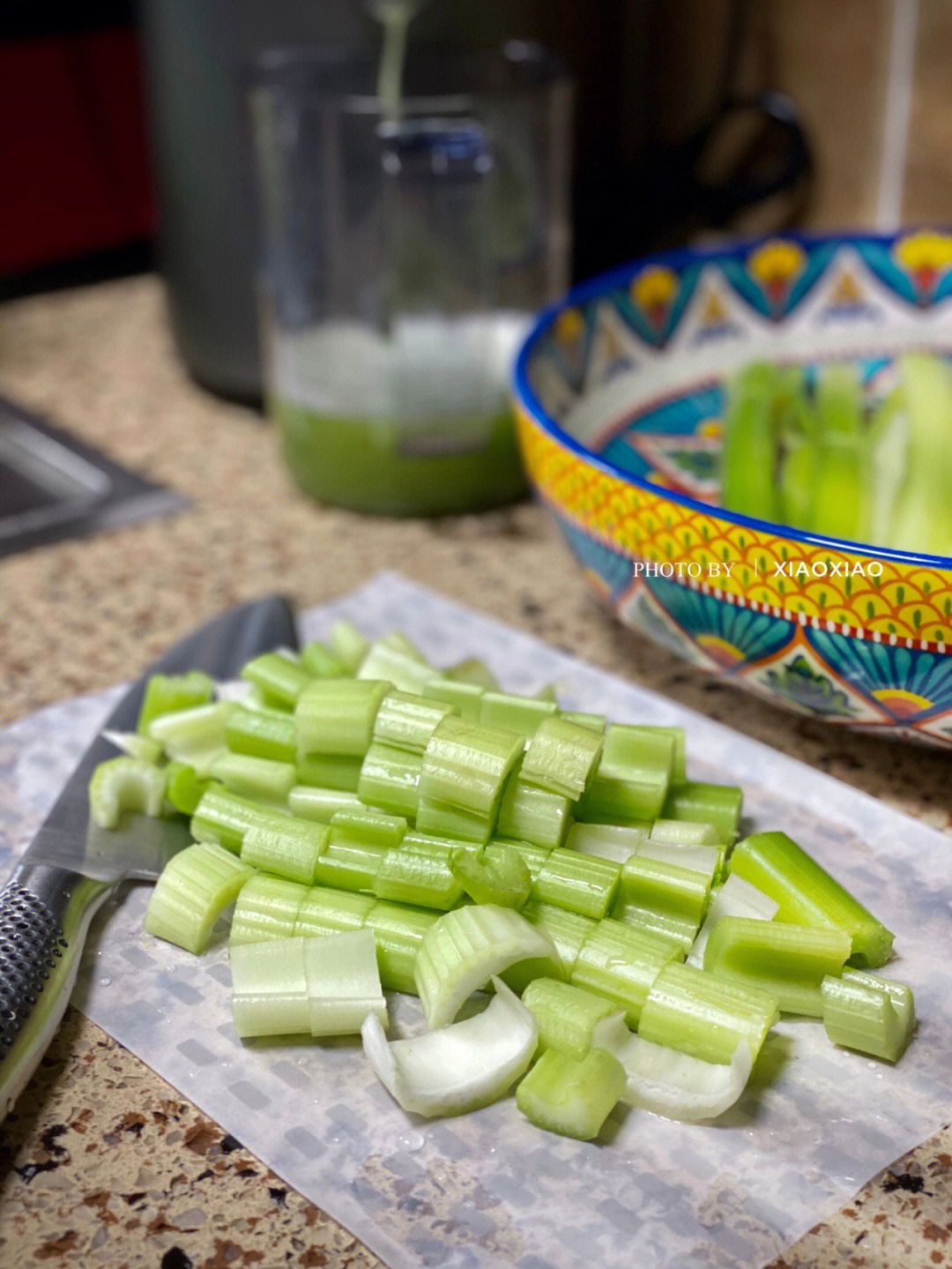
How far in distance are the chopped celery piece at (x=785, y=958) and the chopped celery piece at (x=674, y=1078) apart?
0.15 ft

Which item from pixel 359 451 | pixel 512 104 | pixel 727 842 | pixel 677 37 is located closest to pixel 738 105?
pixel 677 37

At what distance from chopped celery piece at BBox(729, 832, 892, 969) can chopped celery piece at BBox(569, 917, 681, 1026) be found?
0.20 feet

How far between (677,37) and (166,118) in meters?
0.51

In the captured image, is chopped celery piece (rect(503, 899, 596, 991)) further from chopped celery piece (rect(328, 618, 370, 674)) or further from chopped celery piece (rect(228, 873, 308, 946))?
chopped celery piece (rect(328, 618, 370, 674))

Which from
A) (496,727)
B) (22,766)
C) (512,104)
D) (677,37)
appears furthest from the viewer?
(677,37)

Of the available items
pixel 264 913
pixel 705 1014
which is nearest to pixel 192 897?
pixel 264 913

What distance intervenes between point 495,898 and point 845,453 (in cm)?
47

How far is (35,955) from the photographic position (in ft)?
1.95

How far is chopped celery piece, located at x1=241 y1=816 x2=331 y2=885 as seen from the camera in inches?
26.5

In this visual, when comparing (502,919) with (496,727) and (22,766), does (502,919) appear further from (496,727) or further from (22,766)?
(22,766)

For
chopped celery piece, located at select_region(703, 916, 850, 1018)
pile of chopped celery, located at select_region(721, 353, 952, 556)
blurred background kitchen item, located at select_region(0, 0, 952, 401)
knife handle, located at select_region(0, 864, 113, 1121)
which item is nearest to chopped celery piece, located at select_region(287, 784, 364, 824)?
knife handle, located at select_region(0, 864, 113, 1121)

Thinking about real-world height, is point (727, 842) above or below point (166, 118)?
below

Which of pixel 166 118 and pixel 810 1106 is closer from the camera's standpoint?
pixel 810 1106

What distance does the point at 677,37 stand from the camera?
134cm
